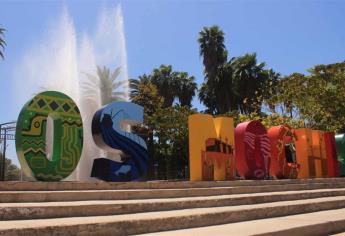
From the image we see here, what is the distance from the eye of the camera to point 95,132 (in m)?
13.7

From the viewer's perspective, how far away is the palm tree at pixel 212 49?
50438mm

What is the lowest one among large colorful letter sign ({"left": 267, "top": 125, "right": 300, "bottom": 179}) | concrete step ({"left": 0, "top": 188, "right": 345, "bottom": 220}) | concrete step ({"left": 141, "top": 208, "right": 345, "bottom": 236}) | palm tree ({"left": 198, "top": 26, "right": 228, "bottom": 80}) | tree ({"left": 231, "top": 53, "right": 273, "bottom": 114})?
concrete step ({"left": 141, "top": 208, "right": 345, "bottom": 236})

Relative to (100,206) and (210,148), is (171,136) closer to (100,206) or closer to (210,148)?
(210,148)

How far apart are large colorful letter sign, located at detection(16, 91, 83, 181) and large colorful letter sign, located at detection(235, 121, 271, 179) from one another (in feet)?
20.0

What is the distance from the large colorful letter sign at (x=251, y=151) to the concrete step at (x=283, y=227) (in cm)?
690

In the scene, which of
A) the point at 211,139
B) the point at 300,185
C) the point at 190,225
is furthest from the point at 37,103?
the point at 300,185

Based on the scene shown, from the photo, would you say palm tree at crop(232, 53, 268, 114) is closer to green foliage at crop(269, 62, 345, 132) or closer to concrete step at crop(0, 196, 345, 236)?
green foliage at crop(269, 62, 345, 132)

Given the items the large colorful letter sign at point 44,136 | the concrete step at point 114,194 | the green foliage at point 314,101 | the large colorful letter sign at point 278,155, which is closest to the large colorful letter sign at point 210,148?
the large colorful letter sign at point 278,155

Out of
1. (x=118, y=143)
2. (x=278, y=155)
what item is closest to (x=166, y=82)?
(x=278, y=155)

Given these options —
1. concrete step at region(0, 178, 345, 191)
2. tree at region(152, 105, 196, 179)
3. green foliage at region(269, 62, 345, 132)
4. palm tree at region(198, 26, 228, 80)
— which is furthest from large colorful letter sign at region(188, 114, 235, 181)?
palm tree at region(198, 26, 228, 80)

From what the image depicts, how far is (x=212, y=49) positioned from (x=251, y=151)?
35.8 m

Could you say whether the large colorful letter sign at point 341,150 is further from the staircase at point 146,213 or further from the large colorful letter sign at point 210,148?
the staircase at point 146,213

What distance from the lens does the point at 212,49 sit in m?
51.0

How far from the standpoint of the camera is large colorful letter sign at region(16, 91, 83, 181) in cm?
1178
